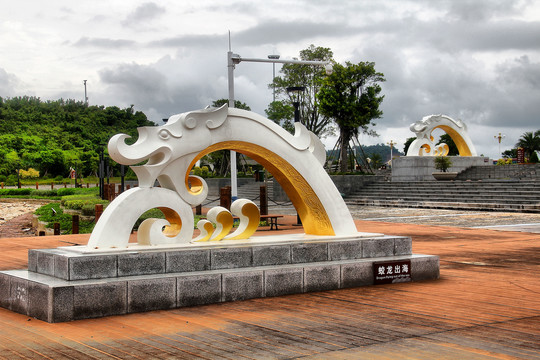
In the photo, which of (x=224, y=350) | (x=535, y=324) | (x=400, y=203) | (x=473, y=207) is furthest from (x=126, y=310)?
(x=400, y=203)

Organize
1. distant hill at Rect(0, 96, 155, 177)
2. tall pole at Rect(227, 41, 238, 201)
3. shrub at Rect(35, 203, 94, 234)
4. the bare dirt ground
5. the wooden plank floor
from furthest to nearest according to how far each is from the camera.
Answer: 1. distant hill at Rect(0, 96, 155, 177)
2. the bare dirt ground
3. tall pole at Rect(227, 41, 238, 201)
4. shrub at Rect(35, 203, 94, 234)
5. the wooden plank floor

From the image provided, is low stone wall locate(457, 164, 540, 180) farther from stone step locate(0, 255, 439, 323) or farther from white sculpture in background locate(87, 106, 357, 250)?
stone step locate(0, 255, 439, 323)

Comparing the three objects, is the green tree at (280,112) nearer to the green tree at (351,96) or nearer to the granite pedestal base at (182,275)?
the green tree at (351,96)

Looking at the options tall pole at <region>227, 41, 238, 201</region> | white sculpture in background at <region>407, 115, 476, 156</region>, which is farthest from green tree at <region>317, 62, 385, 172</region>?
tall pole at <region>227, 41, 238, 201</region>

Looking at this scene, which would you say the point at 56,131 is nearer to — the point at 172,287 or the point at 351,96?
the point at 351,96

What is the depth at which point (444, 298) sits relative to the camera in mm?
7695

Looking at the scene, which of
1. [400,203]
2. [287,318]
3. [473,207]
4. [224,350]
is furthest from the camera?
[400,203]

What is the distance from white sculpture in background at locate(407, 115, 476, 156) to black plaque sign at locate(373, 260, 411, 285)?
26.2m

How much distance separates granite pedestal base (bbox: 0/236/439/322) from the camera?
6844 mm

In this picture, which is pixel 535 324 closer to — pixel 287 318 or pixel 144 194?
pixel 287 318

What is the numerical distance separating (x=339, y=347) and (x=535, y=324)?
7.02 feet

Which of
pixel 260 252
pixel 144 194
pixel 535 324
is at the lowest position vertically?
pixel 535 324

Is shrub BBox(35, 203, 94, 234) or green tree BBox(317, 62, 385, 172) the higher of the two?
green tree BBox(317, 62, 385, 172)

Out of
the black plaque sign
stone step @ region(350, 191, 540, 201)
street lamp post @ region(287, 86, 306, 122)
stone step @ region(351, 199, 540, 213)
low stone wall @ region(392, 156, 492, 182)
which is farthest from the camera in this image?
low stone wall @ region(392, 156, 492, 182)
